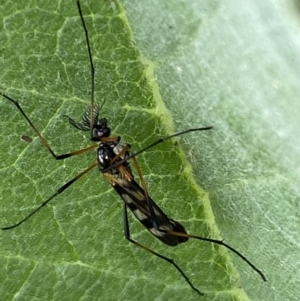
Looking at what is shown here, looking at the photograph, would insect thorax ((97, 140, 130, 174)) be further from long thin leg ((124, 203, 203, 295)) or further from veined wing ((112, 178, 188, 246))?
long thin leg ((124, 203, 203, 295))

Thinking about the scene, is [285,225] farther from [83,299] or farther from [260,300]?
[83,299]

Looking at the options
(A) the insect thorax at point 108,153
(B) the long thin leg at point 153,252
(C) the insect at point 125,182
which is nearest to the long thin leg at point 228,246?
(C) the insect at point 125,182

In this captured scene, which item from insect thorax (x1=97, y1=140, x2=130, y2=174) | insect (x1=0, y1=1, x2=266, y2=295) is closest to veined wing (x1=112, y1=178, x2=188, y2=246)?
insect (x1=0, y1=1, x2=266, y2=295)

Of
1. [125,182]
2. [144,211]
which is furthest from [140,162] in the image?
[144,211]

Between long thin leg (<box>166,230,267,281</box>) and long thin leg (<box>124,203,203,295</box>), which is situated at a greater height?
long thin leg (<box>166,230,267,281</box>)

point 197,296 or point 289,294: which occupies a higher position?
point 289,294

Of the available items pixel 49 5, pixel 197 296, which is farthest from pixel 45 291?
pixel 49 5

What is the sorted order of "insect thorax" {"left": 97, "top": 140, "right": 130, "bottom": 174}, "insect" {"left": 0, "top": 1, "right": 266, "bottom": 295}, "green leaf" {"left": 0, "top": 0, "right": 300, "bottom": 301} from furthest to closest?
"insect thorax" {"left": 97, "top": 140, "right": 130, "bottom": 174} → "insect" {"left": 0, "top": 1, "right": 266, "bottom": 295} → "green leaf" {"left": 0, "top": 0, "right": 300, "bottom": 301}
